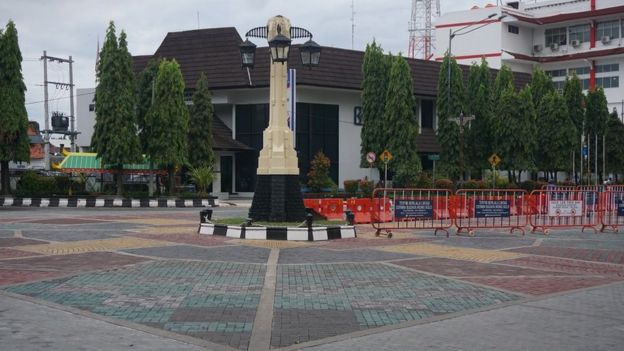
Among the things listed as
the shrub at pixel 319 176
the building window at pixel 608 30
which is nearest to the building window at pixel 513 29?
the building window at pixel 608 30

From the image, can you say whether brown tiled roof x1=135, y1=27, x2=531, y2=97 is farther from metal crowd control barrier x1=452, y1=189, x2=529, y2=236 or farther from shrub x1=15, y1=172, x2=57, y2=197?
metal crowd control barrier x1=452, y1=189, x2=529, y2=236

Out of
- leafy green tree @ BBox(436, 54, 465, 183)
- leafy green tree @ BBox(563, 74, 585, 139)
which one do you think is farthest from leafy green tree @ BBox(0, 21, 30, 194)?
leafy green tree @ BBox(563, 74, 585, 139)

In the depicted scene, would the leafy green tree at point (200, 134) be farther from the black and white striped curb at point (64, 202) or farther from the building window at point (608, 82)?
the building window at point (608, 82)

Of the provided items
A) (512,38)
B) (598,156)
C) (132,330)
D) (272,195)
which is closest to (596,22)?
(512,38)

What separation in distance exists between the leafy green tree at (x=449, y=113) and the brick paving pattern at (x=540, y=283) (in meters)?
33.2

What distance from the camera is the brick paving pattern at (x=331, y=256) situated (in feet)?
42.8

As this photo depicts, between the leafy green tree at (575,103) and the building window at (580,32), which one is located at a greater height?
the building window at (580,32)

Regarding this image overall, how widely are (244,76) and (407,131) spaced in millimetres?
12235

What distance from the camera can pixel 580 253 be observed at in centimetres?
1494

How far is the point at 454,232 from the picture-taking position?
20000mm

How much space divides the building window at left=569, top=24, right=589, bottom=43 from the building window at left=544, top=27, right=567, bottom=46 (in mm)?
832

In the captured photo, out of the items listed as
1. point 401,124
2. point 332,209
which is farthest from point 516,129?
point 332,209

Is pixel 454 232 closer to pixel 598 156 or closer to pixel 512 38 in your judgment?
pixel 598 156

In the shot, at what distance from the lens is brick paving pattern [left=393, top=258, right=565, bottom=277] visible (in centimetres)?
1152
